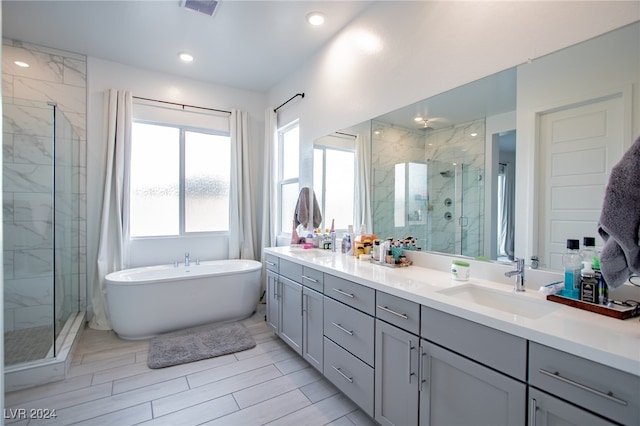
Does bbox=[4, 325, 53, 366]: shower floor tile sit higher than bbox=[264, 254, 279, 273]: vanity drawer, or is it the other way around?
bbox=[264, 254, 279, 273]: vanity drawer

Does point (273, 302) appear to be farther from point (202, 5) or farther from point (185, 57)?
point (185, 57)

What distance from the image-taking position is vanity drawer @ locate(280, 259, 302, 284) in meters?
2.34

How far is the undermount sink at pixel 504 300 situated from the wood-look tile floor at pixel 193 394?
3.15ft

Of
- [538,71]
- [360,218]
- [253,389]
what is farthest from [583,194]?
[253,389]

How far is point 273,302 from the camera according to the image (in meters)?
2.79

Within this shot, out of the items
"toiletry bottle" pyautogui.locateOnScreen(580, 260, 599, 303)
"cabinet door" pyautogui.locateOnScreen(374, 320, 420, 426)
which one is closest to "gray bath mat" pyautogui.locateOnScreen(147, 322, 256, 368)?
"cabinet door" pyautogui.locateOnScreen(374, 320, 420, 426)

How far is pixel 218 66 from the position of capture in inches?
136

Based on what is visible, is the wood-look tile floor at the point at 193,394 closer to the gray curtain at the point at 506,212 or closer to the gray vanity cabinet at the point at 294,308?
the gray vanity cabinet at the point at 294,308

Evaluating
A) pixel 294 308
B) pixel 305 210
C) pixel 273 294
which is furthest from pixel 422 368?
pixel 305 210

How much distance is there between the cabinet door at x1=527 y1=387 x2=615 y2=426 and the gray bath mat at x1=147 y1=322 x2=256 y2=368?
2227mm

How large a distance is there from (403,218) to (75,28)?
3384mm

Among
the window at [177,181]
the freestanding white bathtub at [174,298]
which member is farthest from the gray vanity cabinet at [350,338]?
the window at [177,181]

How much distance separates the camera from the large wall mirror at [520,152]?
1221mm

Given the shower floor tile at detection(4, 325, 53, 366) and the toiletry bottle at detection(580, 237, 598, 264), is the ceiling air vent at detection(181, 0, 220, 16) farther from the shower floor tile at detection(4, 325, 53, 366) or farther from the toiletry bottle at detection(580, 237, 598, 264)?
the shower floor tile at detection(4, 325, 53, 366)
